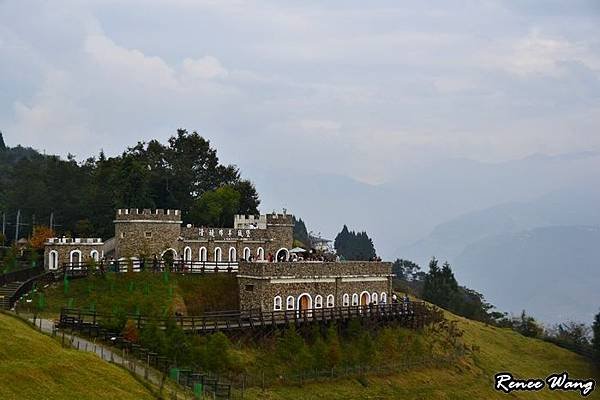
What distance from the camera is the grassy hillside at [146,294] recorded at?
48.0 meters

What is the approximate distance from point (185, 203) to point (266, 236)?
19271 millimetres

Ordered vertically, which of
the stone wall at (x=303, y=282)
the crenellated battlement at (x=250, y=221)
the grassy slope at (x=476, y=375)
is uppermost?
the crenellated battlement at (x=250, y=221)

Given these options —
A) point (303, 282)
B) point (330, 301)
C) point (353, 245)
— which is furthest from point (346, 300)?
point (353, 245)

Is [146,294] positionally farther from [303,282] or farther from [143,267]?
[303,282]

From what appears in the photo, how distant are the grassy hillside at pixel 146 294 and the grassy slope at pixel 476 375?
33.7 feet

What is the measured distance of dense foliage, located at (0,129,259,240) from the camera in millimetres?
75188

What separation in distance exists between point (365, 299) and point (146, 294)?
676 inches

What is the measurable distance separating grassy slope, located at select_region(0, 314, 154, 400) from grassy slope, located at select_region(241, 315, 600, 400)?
898cm

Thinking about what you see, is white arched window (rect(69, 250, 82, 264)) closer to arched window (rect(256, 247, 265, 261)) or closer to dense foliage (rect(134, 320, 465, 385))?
arched window (rect(256, 247, 265, 261))

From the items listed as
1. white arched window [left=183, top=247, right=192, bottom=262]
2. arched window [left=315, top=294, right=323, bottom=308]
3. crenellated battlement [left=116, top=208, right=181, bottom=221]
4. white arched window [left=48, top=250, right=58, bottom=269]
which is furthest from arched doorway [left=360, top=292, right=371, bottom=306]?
white arched window [left=48, top=250, right=58, bottom=269]

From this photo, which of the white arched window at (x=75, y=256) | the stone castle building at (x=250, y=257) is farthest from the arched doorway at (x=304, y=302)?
the white arched window at (x=75, y=256)

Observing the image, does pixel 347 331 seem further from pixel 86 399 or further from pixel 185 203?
pixel 185 203

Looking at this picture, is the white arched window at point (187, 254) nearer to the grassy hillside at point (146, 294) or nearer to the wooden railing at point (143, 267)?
the wooden railing at point (143, 267)

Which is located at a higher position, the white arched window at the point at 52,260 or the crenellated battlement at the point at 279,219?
the crenellated battlement at the point at 279,219
